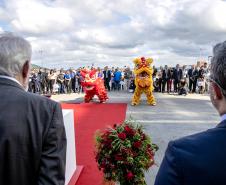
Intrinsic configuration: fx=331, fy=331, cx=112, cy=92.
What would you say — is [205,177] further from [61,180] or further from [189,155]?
[61,180]

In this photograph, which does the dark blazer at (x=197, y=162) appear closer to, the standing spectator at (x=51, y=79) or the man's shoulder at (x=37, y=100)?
the man's shoulder at (x=37, y=100)

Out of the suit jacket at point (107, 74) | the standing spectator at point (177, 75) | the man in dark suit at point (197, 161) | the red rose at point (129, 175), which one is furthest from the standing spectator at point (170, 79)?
the man in dark suit at point (197, 161)

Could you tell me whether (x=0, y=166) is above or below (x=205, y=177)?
below

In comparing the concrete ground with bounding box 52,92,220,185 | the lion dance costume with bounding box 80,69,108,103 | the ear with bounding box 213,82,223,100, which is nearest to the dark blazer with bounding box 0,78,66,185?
the ear with bounding box 213,82,223,100

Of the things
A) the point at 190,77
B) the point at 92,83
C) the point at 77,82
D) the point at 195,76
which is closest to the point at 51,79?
the point at 77,82

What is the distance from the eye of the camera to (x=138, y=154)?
12.4ft

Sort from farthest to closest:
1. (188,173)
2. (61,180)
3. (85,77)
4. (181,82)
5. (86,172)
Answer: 1. (181,82)
2. (85,77)
3. (86,172)
4. (61,180)
5. (188,173)

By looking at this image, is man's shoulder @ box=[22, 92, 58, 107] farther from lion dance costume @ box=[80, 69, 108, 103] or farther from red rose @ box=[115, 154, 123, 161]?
lion dance costume @ box=[80, 69, 108, 103]

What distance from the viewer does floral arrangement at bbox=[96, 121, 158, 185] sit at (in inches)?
144

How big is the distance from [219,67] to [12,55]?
105 cm

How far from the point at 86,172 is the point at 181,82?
13380mm

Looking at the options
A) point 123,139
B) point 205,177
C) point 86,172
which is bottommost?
point 86,172

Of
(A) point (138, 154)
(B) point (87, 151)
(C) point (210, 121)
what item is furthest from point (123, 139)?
(C) point (210, 121)

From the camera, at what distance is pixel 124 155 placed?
3.66m
